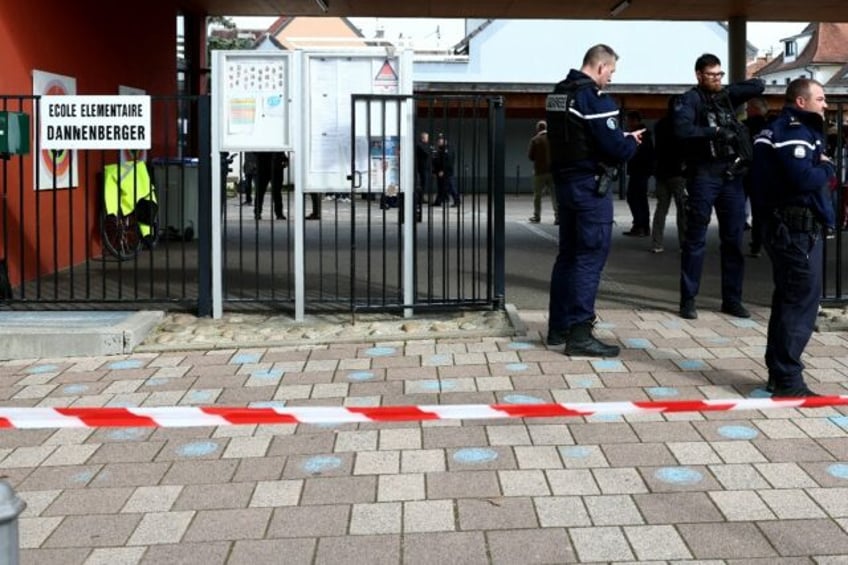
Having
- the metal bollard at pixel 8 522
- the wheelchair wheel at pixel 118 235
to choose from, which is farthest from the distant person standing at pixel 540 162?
the metal bollard at pixel 8 522

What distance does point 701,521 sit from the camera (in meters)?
3.85

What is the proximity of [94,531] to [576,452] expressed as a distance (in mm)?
2102

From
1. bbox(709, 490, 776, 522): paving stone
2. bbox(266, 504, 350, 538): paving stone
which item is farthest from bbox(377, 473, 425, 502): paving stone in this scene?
bbox(709, 490, 776, 522): paving stone

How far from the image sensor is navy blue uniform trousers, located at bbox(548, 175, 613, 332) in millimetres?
6430

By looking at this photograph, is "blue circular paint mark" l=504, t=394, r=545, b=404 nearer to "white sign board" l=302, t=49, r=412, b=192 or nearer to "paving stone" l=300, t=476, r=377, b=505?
"paving stone" l=300, t=476, r=377, b=505

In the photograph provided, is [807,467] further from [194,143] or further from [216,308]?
[194,143]

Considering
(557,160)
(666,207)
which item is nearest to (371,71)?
(557,160)

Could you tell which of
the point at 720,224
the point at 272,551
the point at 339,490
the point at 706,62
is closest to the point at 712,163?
the point at 720,224

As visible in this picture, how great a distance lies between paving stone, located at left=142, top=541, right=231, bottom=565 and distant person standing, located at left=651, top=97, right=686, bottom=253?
5123 millimetres

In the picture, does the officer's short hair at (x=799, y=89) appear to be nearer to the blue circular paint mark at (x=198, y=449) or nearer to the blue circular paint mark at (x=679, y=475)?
the blue circular paint mark at (x=679, y=475)

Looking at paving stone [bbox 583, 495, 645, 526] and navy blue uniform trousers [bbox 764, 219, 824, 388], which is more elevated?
navy blue uniform trousers [bbox 764, 219, 824, 388]

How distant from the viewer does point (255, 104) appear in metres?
7.64

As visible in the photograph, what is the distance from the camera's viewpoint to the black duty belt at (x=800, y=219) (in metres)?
5.31

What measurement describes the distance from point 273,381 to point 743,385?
2.72 meters
